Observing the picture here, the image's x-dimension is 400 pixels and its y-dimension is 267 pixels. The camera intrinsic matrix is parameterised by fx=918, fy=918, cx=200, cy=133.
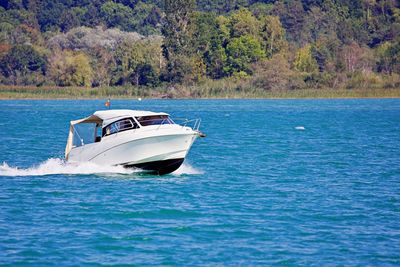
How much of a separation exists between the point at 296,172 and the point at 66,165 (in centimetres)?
1060

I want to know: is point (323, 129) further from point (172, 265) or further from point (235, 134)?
point (172, 265)

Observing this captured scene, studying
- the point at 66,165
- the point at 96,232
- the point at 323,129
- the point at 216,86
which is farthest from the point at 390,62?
the point at 96,232

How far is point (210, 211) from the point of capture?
100 ft

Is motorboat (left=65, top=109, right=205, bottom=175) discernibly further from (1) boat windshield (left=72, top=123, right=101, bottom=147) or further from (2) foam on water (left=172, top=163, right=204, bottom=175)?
(2) foam on water (left=172, top=163, right=204, bottom=175)

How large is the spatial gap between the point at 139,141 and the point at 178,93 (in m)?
142

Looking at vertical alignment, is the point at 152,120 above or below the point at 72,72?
above

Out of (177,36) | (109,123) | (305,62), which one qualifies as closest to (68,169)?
(109,123)

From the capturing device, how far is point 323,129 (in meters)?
79.3

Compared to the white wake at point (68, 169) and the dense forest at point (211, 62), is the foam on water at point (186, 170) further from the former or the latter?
the dense forest at point (211, 62)

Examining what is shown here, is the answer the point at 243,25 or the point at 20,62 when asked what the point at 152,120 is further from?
the point at 20,62

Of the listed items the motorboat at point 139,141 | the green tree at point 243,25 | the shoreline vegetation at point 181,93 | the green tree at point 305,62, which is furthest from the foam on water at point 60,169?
the green tree at point 305,62

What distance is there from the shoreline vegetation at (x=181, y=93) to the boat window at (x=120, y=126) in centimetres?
13215

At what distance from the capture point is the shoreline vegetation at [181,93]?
17088 centimetres

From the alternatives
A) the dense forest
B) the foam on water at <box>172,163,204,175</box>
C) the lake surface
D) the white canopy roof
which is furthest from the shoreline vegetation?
the white canopy roof
